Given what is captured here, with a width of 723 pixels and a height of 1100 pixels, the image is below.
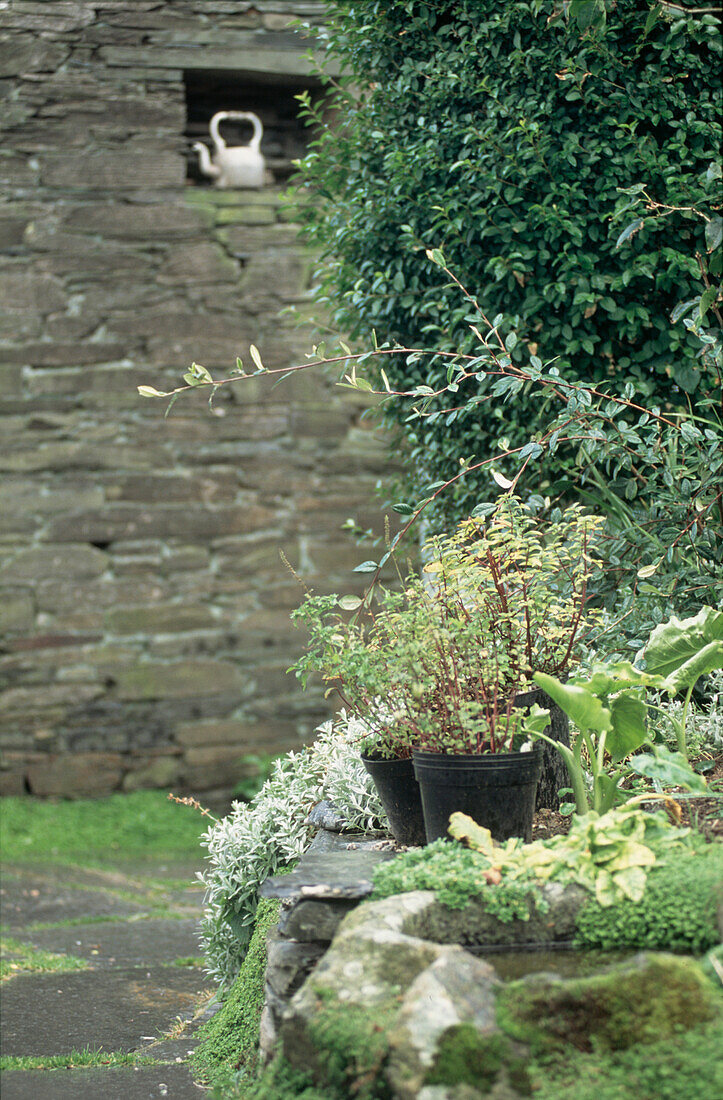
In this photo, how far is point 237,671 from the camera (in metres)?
5.23

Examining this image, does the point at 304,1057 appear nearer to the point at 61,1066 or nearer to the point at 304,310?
the point at 61,1066

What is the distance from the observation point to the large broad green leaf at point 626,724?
199cm

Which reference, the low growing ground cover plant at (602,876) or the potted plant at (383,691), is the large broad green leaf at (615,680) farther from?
the potted plant at (383,691)

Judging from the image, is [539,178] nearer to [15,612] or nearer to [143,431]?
[143,431]

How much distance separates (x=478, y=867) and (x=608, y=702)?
536 millimetres

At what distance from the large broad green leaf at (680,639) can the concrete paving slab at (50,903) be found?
248 centimetres

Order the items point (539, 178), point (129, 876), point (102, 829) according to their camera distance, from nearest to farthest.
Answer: point (539, 178) → point (129, 876) → point (102, 829)

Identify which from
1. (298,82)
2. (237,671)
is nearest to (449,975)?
(237,671)

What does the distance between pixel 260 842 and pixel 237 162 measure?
4.12 m

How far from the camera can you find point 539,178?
3020 mm

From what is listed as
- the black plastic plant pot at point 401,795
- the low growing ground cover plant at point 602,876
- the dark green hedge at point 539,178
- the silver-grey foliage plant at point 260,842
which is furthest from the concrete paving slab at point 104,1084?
the dark green hedge at point 539,178

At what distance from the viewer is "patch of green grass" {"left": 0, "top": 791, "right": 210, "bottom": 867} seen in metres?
4.57

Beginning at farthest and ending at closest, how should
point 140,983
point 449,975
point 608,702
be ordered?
point 140,983 < point 608,702 < point 449,975

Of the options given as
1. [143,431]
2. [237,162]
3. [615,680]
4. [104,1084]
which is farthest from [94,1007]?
[237,162]
